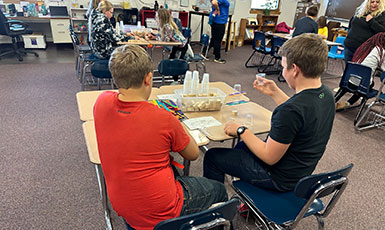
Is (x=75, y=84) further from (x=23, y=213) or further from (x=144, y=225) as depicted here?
(x=144, y=225)

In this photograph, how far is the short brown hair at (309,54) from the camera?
3.93ft

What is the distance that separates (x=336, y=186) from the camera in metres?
1.27

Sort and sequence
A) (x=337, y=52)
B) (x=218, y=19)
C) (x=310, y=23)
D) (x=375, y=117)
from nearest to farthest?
(x=375, y=117)
(x=310, y=23)
(x=337, y=52)
(x=218, y=19)

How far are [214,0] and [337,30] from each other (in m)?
3.76

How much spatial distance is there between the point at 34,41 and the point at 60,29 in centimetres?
61

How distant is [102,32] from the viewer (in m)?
3.37

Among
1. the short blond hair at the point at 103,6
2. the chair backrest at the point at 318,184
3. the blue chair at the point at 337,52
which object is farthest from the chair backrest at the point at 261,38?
the chair backrest at the point at 318,184

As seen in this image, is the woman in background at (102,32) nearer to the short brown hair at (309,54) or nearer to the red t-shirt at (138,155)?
the red t-shirt at (138,155)

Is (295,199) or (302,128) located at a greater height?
(302,128)

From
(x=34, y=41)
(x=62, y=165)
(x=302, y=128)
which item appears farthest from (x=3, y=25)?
(x=302, y=128)

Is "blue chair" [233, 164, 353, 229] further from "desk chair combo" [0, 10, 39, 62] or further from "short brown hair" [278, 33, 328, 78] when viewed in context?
"desk chair combo" [0, 10, 39, 62]

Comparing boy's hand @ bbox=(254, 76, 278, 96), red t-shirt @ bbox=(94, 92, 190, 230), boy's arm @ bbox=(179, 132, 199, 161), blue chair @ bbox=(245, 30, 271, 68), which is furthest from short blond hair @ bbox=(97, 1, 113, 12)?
blue chair @ bbox=(245, 30, 271, 68)

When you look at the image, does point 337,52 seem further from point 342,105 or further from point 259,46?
point 342,105

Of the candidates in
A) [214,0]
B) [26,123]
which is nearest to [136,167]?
[26,123]
